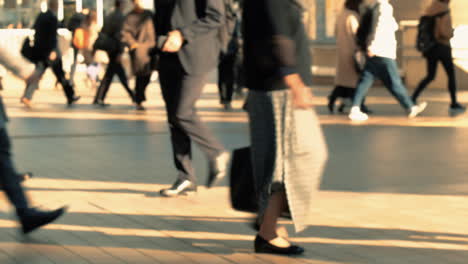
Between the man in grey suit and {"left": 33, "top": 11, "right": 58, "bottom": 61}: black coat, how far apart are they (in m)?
8.67

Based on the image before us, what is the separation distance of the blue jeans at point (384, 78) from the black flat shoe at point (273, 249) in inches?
319

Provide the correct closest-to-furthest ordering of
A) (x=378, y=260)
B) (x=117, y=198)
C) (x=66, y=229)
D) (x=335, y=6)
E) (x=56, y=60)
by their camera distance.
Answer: (x=378, y=260)
(x=66, y=229)
(x=117, y=198)
(x=56, y=60)
(x=335, y=6)

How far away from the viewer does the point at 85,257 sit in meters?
5.57

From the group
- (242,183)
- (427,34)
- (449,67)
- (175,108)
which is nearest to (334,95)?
(427,34)

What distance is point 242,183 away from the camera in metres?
5.85

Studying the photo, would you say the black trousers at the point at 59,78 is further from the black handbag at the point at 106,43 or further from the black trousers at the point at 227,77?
the black trousers at the point at 227,77

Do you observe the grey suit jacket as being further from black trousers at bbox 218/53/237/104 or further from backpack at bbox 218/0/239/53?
black trousers at bbox 218/53/237/104

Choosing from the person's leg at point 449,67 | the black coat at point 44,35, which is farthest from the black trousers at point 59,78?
the person's leg at point 449,67

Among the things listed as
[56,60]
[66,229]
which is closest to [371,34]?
[56,60]

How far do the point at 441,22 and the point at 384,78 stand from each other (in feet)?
6.17

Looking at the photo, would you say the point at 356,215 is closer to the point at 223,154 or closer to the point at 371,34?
the point at 223,154

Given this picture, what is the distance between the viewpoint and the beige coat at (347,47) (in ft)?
47.7

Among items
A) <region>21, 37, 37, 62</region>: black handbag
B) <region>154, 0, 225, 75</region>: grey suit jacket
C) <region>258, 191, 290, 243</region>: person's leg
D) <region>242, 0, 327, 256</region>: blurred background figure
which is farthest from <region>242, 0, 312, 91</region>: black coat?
<region>21, 37, 37, 62</region>: black handbag

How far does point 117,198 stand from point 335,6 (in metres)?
15.4
